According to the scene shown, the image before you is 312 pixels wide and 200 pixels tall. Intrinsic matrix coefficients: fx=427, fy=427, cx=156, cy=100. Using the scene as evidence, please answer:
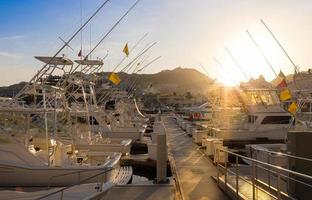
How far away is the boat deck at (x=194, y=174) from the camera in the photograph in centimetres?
1233

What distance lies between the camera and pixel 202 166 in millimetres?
17766

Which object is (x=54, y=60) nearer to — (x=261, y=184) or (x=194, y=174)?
(x=194, y=174)

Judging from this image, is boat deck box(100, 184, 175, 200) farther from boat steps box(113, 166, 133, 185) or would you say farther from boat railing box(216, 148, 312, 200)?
boat steps box(113, 166, 133, 185)

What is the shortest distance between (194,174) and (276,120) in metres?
15.3

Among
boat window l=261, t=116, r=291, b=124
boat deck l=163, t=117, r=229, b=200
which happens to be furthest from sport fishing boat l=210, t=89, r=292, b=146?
boat deck l=163, t=117, r=229, b=200

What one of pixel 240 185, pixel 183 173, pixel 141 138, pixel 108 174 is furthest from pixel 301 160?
pixel 141 138

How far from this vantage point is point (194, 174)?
51.8 feet

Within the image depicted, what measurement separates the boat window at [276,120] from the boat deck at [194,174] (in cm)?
688

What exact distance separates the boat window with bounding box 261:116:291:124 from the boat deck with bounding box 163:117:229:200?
688cm

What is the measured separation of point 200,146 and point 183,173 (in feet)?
33.3

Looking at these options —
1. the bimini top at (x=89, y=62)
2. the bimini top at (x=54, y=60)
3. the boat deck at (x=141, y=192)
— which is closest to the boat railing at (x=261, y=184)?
the boat deck at (x=141, y=192)

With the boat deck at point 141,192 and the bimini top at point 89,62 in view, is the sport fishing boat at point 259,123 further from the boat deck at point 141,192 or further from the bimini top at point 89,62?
the boat deck at point 141,192

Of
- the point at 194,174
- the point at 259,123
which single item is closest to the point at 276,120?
the point at 259,123

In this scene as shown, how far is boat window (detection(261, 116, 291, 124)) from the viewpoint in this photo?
2923cm
